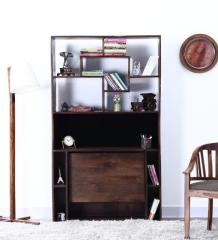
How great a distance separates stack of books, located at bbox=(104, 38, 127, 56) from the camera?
4.61m

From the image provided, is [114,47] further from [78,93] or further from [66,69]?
[78,93]

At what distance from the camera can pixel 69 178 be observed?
15.1 ft

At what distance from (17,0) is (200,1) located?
68.4 inches

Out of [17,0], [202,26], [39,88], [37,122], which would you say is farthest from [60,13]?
[202,26]

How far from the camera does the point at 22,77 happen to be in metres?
4.45

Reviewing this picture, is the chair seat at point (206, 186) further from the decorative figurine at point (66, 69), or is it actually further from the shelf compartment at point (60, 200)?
the decorative figurine at point (66, 69)

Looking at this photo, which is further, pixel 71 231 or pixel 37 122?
pixel 37 122

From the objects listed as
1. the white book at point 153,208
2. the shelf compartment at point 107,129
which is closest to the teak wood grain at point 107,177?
the white book at point 153,208

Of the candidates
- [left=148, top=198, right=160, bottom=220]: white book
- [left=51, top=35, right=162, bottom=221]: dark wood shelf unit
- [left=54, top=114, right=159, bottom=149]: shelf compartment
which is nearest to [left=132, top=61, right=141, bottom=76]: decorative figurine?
[left=51, top=35, right=162, bottom=221]: dark wood shelf unit

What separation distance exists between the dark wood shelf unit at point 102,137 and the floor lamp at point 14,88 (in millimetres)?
254

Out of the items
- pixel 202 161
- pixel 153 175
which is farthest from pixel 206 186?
pixel 153 175

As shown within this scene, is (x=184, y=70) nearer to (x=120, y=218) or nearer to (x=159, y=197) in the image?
(x=159, y=197)

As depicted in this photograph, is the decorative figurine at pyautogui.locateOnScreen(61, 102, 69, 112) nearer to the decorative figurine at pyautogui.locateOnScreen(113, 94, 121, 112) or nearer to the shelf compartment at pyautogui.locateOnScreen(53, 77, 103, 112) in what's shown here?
the shelf compartment at pyautogui.locateOnScreen(53, 77, 103, 112)

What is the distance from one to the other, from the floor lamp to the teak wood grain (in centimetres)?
52
